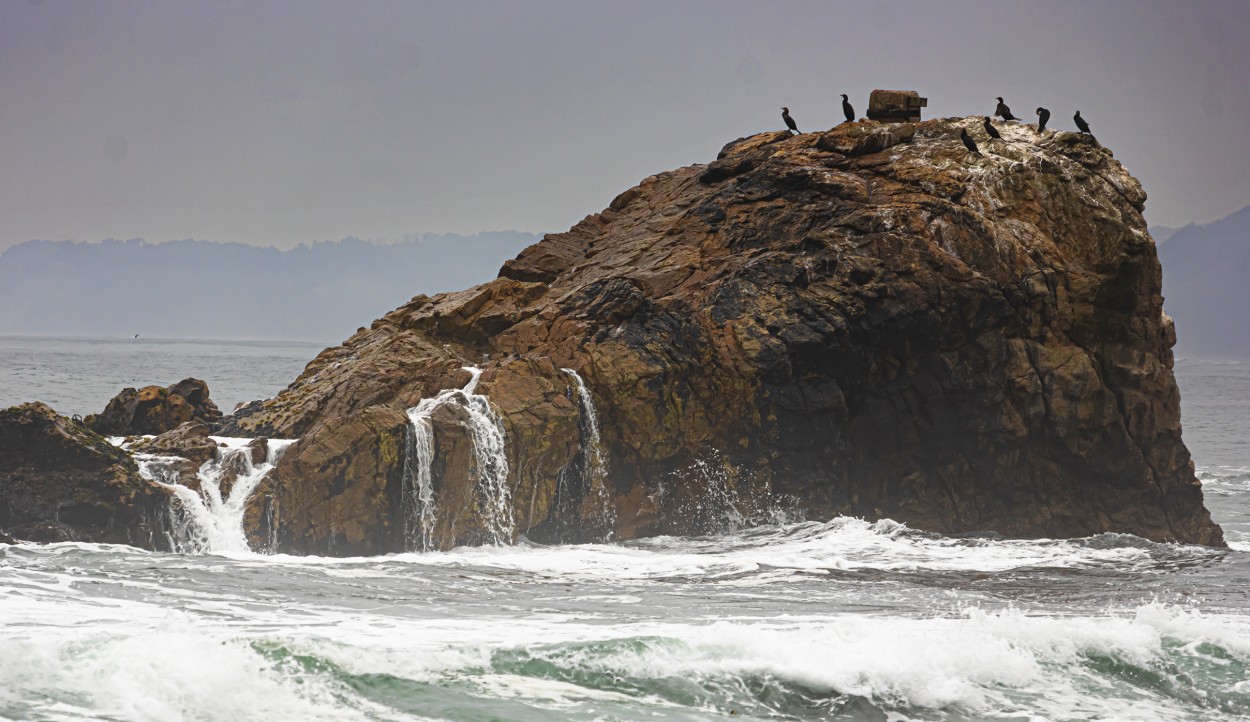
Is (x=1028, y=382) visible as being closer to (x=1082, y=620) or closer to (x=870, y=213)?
(x=870, y=213)

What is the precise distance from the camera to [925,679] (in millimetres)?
14203

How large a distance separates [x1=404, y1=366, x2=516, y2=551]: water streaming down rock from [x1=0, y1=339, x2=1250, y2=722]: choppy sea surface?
0.72 m

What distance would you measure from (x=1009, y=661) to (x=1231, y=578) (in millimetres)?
9634

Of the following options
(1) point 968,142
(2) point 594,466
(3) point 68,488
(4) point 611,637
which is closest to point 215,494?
(3) point 68,488

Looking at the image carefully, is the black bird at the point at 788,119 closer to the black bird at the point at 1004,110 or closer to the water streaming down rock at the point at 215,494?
the black bird at the point at 1004,110

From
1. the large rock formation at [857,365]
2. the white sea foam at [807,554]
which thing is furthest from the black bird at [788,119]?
the white sea foam at [807,554]

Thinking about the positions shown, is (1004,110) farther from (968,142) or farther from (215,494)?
(215,494)

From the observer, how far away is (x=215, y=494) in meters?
22.2

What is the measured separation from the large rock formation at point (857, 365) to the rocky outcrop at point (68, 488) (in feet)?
10.2

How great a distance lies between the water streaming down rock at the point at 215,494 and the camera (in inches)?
851

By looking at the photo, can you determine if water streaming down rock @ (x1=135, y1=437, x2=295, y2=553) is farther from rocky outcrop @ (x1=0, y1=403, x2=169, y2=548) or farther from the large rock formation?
the large rock formation

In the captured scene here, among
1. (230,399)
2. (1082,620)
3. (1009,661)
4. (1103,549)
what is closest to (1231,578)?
(1103,549)

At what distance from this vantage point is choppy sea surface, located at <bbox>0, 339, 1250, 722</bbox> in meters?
13.1

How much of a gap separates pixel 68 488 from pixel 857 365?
14.7 m
